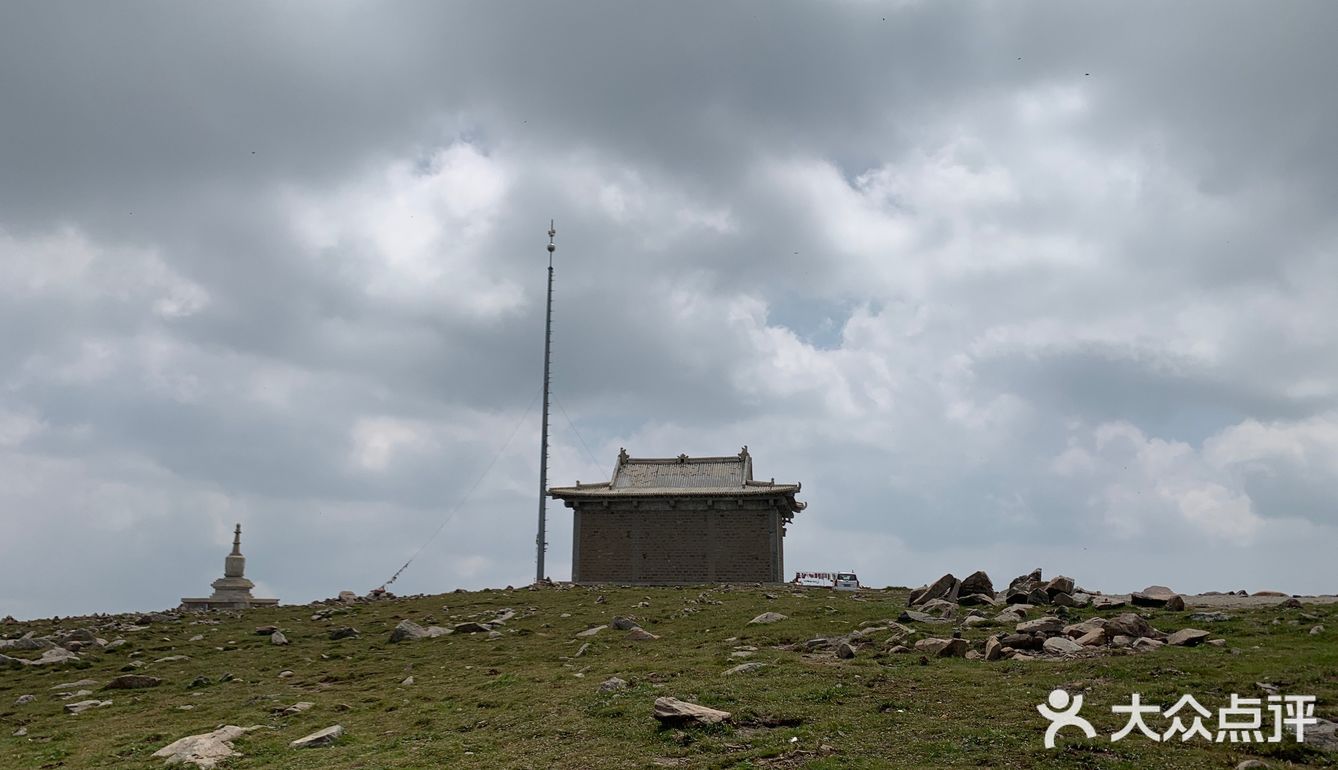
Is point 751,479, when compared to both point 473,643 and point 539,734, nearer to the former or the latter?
point 473,643

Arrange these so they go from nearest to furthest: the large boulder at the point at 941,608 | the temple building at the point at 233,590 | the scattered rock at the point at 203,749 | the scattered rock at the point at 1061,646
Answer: the scattered rock at the point at 203,749, the scattered rock at the point at 1061,646, the large boulder at the point at 941,608, the temple building at the point at 233,590

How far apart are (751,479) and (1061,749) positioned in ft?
131

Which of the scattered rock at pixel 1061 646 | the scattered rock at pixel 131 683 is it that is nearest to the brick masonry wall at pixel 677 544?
the scattered rock at pixel 131 683

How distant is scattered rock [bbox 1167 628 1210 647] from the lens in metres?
19.8

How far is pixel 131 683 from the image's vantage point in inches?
1001

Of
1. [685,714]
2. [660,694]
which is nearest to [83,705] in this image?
[660,694]

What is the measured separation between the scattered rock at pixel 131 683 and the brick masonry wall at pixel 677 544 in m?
27.3

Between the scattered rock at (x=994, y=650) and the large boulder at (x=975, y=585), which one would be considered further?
the large boulder at (x=975, y=585)

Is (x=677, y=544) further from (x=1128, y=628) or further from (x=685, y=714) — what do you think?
(x=685, y=714)

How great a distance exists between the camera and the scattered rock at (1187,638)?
19.8 m

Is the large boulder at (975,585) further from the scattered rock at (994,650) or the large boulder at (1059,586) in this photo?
the scattered rock at (994,650)

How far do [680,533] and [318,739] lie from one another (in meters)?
34.0

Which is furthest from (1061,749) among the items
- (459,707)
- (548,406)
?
(548,406)

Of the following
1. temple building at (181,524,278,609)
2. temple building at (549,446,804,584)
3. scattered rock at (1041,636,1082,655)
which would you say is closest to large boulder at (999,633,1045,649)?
scattered rock at (1041,636,1082,655)
